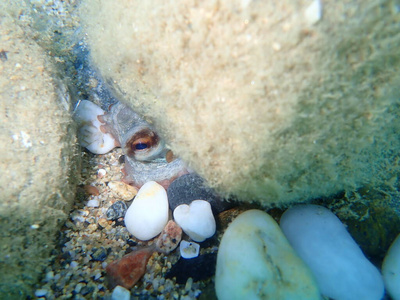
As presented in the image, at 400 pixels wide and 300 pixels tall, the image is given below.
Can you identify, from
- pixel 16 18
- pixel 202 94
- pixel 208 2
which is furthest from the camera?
pixel 16 18

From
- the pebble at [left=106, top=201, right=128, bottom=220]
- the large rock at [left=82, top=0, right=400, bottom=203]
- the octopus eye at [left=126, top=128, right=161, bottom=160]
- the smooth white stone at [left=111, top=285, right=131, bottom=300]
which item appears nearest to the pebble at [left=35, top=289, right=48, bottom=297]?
the smooth white stone at [left=111, top=285, right=131, bottom=300]

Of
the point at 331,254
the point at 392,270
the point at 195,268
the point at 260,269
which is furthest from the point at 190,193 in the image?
the point at 392,270

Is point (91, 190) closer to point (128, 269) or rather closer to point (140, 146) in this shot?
point (140, 146)

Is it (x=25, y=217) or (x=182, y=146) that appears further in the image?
(x=25, y=217)

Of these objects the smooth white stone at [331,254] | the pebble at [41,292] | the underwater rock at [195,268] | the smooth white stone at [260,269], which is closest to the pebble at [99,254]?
the pebble at [41,292]

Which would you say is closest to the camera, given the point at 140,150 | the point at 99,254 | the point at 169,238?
the point at 99,254

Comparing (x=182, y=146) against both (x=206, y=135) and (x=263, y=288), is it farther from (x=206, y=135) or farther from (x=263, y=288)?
(x=263, y=288)

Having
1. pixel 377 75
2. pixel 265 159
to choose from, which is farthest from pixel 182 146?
pixel 377 75
